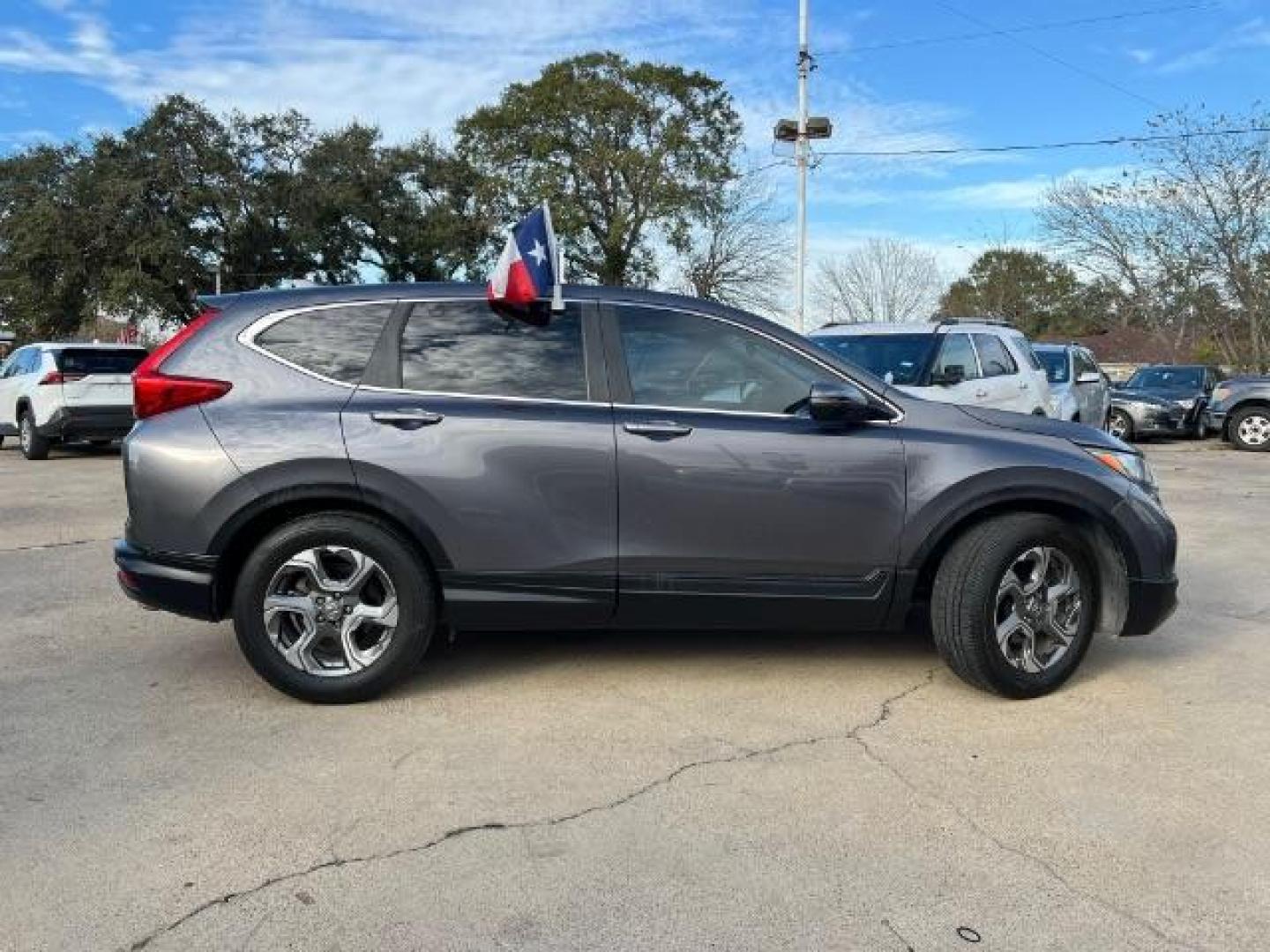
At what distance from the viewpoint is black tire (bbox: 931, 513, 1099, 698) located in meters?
4.26

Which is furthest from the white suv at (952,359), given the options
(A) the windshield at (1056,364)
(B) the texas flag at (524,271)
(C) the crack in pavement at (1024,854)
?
(C) the crack in pavement at (1024,854)

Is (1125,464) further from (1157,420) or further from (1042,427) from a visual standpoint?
(1157,420)

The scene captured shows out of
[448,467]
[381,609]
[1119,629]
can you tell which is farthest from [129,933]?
[1119,629]

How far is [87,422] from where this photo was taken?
14.1 m

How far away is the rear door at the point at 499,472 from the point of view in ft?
13.7

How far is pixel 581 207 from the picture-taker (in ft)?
123

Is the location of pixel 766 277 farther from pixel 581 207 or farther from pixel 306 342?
pixel 306 342

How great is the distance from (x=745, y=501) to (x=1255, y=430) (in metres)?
17.9

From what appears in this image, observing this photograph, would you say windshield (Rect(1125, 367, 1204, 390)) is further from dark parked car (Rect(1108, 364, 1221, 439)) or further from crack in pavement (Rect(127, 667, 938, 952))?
crack in pavement (Rect(127, 667, 938, 952))

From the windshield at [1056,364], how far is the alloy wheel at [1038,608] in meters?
10.5

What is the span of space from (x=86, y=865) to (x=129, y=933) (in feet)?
1.46

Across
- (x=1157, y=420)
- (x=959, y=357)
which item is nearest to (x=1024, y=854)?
(x=959, y=357)

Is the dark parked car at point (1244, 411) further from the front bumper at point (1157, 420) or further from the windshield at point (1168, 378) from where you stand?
the windshield at point (1168, 378)

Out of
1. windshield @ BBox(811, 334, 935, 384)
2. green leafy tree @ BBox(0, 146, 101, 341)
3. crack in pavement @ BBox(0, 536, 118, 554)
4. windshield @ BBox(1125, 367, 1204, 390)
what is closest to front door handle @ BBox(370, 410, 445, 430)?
crack in pavement @ BBox(0, 536, 118, 554)
